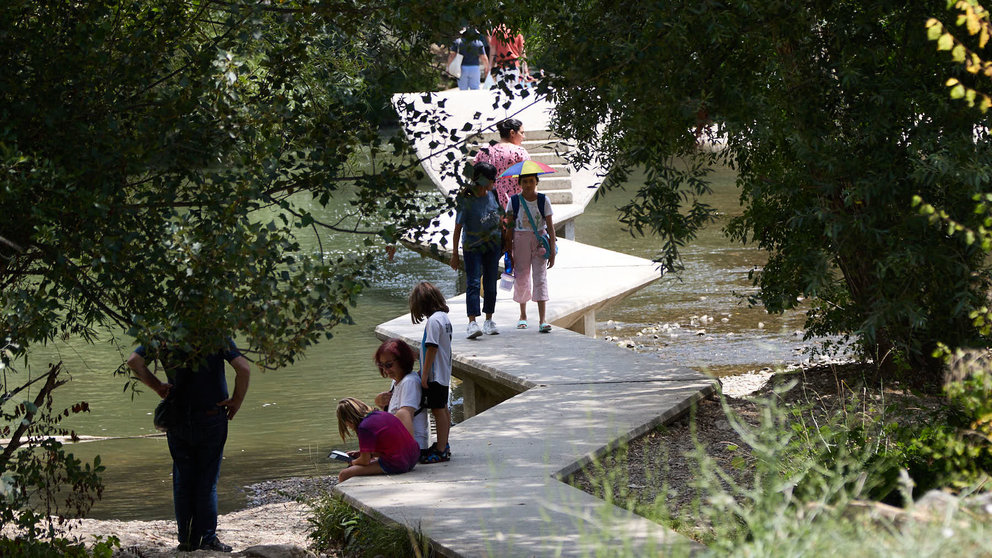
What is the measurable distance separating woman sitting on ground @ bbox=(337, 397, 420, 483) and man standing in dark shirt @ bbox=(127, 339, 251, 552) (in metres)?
0.74

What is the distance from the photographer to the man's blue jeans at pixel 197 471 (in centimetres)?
633

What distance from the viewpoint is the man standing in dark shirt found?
20.3 ft

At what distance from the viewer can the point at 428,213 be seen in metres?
5.59

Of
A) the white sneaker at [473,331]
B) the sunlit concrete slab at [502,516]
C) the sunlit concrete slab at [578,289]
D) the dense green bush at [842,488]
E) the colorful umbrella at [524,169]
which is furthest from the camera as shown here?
the sunlit concrete slab at [578,289]

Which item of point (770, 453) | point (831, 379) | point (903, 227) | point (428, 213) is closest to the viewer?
point (770, 453)

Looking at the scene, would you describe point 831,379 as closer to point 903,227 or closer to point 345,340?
point 903,227

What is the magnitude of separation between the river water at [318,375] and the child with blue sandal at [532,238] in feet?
5.15

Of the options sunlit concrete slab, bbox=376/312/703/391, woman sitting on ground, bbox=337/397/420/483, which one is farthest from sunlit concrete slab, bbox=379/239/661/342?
woman sitting on ground, bbox=337/397/420/483

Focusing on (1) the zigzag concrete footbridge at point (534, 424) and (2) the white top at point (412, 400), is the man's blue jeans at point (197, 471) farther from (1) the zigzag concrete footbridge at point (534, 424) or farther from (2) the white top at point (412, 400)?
(2) the white top at point (412, 400)

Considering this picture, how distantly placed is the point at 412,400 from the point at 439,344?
389mm

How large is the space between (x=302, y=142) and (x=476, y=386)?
506 centimetres

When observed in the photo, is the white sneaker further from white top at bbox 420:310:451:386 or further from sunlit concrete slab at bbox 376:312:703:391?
white top at bbox 420:310:451:386

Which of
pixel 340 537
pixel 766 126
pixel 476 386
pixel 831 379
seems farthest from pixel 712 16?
pixel 476 386

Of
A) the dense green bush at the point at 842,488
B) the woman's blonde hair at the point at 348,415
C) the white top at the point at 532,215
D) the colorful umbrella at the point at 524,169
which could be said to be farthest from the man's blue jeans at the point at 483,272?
the dense green bush at the point at 842,488
